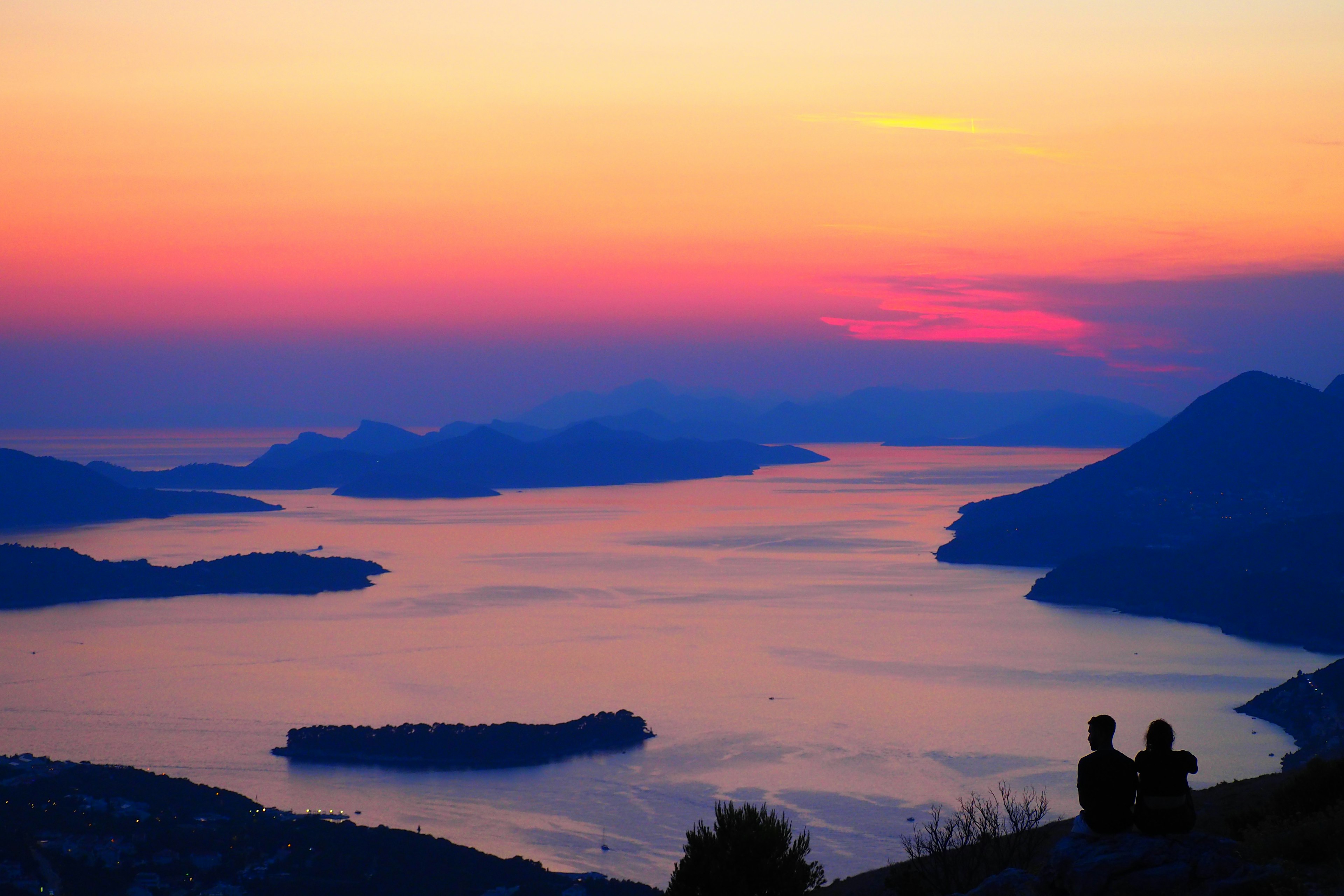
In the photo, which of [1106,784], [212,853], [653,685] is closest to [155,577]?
[653,685]

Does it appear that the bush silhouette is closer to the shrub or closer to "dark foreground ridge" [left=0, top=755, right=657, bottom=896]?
the shrub

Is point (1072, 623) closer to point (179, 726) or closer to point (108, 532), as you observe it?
point (179, 726)

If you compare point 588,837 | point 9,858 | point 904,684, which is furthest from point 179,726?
point 904,684

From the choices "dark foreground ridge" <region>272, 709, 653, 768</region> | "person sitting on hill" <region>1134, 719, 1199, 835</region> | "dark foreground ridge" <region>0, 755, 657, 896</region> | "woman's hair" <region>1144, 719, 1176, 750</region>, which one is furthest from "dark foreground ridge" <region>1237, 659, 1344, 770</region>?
"woman's hair" <region>1144, 719, 1176, 750</region>

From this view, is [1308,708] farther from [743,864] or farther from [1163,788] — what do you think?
[1163,788]

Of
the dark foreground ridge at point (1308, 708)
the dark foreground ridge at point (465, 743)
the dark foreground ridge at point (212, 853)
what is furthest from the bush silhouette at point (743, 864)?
the dark foreground ridge at point (1308, 708)

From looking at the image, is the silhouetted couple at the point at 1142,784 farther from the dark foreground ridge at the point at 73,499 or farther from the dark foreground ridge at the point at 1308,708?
the dark foreground ridge at the point at 73,499
